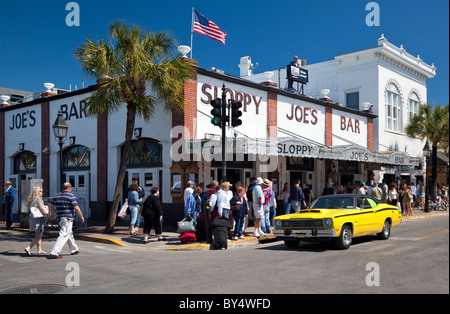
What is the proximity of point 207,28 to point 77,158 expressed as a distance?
9270mm

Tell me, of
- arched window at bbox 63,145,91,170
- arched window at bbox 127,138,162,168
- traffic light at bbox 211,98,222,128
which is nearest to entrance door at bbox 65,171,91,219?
arched window at bbox 63,145,91,170

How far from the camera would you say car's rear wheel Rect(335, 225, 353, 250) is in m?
10.5

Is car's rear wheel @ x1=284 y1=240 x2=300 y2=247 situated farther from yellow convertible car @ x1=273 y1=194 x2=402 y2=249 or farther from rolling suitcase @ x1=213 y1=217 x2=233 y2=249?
rolling suitcase @ x1=213 y1=217 x2=233 y2=249

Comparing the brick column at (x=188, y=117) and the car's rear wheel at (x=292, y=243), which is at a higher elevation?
the brick column at (x=188, y=117)

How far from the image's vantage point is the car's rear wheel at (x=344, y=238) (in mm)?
10539

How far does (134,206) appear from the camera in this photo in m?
14.7

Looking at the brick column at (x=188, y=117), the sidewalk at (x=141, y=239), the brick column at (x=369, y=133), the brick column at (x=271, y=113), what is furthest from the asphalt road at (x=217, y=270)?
the brick column at (x=369, y=133)

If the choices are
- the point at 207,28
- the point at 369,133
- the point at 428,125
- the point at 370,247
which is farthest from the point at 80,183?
the point at 428,125

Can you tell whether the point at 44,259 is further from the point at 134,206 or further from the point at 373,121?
the point at 373,121

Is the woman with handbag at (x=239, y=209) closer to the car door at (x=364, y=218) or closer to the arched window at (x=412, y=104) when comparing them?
the car door at (x=364, y=218)

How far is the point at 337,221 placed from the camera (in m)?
10.5

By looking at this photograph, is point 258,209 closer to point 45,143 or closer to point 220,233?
point 220,233

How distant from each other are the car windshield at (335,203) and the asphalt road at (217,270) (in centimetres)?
108

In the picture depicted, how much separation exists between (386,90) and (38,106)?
75.8ft
